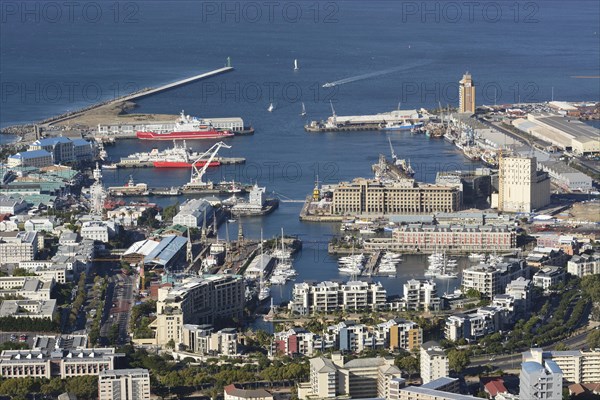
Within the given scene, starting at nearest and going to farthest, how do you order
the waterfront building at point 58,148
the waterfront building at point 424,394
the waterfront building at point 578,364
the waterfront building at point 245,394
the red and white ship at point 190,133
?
the waterfront building at point 424,394 → the waterfront building at point 245,394 → the waterfront building at point 578,364 → the waterfront building at point 58,148 → the red and white ship at point 190,133

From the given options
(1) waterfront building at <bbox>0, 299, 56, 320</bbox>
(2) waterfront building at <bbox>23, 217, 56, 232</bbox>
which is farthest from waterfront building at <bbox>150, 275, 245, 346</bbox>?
(2) waterfront building at <bbox>23, 217, 56, 232</bbox>

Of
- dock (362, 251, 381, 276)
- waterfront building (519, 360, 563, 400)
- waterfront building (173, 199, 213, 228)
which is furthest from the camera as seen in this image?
waterfront building (173, 199, 213, 228)

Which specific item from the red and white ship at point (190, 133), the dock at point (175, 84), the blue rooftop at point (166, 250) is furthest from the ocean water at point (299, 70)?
the blue rooftop at point (166, 250)

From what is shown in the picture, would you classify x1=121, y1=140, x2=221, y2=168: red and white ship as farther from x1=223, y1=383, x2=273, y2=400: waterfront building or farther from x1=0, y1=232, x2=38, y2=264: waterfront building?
x1=223, y1=383, x2=273, y2=400: waterfront building

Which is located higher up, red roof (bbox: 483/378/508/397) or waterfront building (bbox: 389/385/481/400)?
waterfront building (bbox: 389/385/481/400)

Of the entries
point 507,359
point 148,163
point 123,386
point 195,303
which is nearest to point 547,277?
point 507,359

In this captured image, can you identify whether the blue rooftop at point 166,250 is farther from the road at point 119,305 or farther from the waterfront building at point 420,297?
the waterfront building at point 420,297

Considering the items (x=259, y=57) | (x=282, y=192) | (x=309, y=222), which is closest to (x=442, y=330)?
(x=309, y=222)
